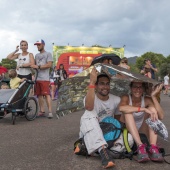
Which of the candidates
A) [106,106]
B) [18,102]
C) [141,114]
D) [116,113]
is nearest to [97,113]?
[106,106]

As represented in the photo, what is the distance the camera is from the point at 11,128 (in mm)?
5793

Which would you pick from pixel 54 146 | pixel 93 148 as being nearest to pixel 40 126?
pixel 54 146

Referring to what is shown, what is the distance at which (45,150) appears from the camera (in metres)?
4.09

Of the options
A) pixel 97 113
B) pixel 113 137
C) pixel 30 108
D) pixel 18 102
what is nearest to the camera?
pixel 113 137

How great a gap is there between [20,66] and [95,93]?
139 inches

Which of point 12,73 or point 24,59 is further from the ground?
point 24,59

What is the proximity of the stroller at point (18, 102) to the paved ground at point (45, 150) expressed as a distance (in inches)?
12.5

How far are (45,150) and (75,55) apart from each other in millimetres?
23671

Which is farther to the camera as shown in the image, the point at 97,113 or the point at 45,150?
the point at 45,150

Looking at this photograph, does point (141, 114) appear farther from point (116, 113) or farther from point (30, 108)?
point (30, 108)

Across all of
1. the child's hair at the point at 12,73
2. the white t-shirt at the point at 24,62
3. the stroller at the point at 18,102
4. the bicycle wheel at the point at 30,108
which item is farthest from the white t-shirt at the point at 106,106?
the white t-shirt at the point at 24,62

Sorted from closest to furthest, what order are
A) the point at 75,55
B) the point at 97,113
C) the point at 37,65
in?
the point at 97,113
the point at 37,65
the point at 75,55

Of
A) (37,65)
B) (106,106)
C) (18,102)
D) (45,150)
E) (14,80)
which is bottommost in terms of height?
(45,150)

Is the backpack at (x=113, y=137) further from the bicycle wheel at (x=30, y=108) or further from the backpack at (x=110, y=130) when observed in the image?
the bicycle wheel at (x=30, y=108)
